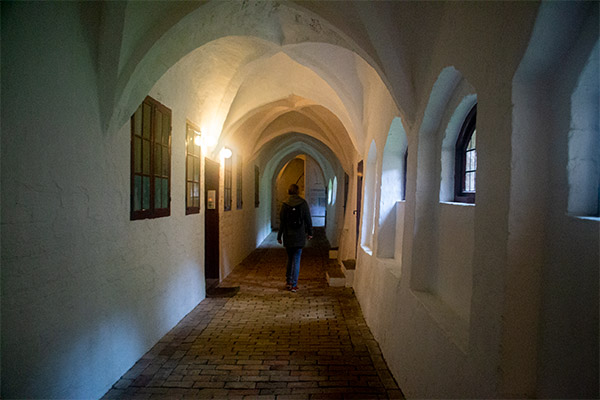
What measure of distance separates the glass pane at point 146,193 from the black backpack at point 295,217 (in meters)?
2.93

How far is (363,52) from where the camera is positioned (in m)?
3.38

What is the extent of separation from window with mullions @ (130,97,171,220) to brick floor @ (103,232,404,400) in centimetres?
151

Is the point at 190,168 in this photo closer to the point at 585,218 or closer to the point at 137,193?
the point at 137,193

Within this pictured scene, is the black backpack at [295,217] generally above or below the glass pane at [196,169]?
below

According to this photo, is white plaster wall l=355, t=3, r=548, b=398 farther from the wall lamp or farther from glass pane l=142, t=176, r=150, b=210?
the wall lamp

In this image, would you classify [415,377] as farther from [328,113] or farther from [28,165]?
[328,113]

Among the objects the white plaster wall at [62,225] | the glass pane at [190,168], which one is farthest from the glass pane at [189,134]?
the white plaster wall at [62,225]

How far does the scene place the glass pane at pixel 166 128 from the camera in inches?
163

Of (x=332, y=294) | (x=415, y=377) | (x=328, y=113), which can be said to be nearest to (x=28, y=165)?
(x=415, y=377)

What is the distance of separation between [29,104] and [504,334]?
2820 millimetres

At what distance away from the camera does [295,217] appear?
627cm

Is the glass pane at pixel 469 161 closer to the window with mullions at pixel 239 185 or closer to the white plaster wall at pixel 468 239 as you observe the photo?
the white plaster wall at pixel 468 239

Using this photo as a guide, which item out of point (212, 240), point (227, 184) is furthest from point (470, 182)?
point (227, 184)

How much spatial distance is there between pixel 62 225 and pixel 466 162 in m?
3.02
